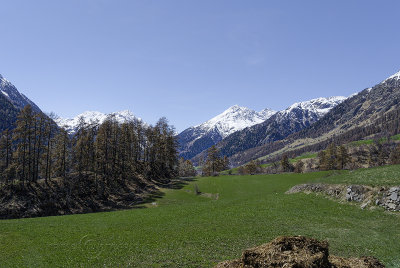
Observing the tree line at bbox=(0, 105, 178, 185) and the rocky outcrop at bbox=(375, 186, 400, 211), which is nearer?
the rocky outcrop at bbox=(375, 186, 400, 211)

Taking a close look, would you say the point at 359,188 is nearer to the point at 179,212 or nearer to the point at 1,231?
the point at 179,212

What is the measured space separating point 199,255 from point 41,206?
49.4 m

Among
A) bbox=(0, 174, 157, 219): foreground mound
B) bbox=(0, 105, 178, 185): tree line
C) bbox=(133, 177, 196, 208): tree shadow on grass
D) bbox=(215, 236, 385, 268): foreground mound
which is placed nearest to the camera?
bbox=(215, 236, 385, 268): foreground mound

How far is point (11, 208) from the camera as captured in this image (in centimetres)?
5034

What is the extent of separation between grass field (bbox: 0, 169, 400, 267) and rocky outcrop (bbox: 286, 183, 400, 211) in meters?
1.45

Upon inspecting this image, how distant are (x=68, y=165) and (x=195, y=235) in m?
55.8

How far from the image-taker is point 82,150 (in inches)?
2633

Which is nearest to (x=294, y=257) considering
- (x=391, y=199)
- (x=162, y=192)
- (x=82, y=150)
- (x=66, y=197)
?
(x=391, y=199)

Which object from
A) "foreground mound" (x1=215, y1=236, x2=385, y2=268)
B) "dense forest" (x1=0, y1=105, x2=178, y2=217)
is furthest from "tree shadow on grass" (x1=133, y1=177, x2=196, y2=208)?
"foreground mound" (x1=215, y1=236, x2=385, y2=268)

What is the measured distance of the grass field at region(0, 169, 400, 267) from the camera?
62.6 ft

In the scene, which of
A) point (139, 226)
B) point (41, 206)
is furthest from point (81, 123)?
point (139, 226)

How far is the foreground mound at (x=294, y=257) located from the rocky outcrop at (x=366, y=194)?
75.4 feet

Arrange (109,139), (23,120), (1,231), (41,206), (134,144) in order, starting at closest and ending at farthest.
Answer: (1,231) < (41,206) < (23,120) < (109,139) < (134,144)

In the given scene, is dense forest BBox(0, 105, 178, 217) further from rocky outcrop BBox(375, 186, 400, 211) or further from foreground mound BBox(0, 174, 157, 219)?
rocky outcrop BBox(375, 186, 400, 211)
